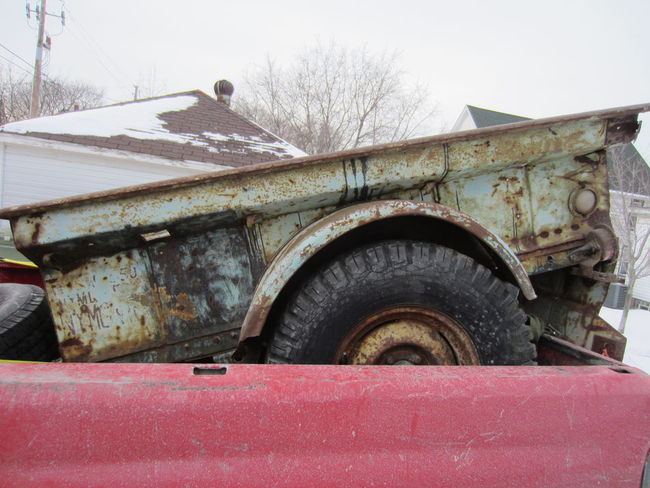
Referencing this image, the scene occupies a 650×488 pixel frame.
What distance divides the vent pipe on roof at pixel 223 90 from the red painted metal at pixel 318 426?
43.7 ft

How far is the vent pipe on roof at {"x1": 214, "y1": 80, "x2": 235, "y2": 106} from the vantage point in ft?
42.6

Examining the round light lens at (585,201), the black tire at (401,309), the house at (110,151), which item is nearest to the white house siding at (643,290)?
the house at (110,151)

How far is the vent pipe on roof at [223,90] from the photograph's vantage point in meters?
13.0

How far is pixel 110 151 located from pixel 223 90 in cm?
484

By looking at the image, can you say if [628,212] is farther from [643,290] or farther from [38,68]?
[38,68]

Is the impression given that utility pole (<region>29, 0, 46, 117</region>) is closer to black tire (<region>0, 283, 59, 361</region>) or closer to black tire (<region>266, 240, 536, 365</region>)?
black tire (<region>0, 283, 59, 361</region>)

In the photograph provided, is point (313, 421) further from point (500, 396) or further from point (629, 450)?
point (629, 450)

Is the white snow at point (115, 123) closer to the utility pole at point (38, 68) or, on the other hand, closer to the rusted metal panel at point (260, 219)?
the rusted metal panel at point (260, 219)

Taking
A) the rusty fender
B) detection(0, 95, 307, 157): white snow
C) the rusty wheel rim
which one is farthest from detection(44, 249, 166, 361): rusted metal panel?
detection(0, 95, 307, 157): white snow

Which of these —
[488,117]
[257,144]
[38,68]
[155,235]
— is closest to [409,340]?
[155,235]

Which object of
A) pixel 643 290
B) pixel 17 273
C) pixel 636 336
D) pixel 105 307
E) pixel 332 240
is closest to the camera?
pixel 332 240

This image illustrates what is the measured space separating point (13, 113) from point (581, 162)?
4047cm

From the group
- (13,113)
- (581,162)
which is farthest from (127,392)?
(13,113)

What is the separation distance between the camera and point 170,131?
35.1 feet
